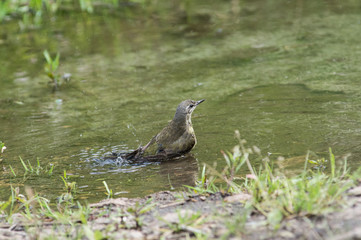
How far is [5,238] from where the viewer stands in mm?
3682

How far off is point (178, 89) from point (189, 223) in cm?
517

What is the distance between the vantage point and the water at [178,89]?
5879 mm

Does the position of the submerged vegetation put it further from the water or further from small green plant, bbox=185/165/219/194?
the water

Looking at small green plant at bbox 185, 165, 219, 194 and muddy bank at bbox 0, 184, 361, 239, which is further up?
muddy bank at bbox 0, 184, 361, 239

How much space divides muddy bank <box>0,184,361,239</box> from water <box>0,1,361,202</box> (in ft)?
3.31

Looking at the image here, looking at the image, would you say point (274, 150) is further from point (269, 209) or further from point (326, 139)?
point (269, 209)

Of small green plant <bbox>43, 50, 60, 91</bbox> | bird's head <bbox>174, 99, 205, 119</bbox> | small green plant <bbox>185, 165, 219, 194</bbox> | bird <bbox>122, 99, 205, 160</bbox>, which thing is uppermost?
small green plant <bbox>43, 50, 60, 91</bbox>

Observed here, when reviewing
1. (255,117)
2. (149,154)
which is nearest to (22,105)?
(149,154)

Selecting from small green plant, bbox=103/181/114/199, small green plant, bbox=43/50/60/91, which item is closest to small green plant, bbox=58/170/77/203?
small green plant, bbox=103/181/114/199

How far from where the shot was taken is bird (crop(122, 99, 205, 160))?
6.20 m

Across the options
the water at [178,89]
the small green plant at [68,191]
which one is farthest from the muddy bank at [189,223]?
the water at [178,89]

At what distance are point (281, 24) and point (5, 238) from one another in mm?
9386

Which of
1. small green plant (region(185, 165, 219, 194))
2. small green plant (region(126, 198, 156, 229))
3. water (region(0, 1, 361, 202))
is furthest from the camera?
water (region(0, 1, 361, 202))

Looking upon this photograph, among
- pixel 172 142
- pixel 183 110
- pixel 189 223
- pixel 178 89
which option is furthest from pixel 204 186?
pixel 178 89
